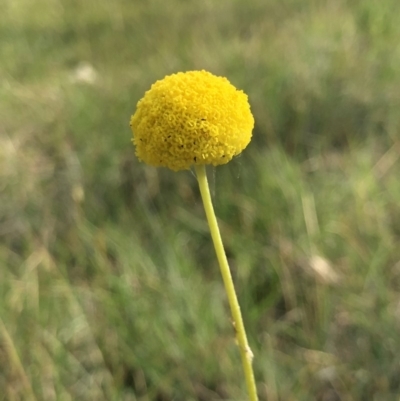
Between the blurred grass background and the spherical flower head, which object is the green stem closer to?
the spherical flower head

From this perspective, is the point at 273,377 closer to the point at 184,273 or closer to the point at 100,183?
the point at 184,273

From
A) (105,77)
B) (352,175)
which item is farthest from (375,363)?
(105,77)

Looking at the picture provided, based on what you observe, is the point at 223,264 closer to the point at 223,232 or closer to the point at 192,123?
the point at 192,123


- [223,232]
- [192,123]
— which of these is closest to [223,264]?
[192,123]

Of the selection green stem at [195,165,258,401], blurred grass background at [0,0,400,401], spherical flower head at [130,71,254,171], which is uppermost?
spherical flower head at [130,71,254,171]

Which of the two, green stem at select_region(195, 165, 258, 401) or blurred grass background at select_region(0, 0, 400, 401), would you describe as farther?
blurred grass background at select_region(0, 0, 400, 401)

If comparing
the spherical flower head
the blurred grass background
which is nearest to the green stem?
the spherical flower head

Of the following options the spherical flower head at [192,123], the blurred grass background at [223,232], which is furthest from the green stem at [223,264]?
the blurred grass background at [223,232]
